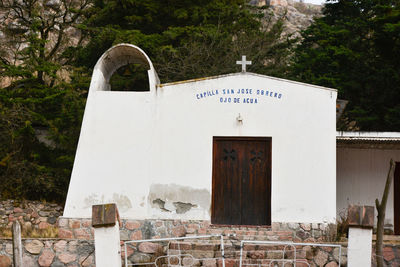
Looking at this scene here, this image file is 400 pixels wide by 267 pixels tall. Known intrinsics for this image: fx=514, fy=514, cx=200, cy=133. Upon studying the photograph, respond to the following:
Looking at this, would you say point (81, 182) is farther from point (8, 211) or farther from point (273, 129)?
point (8, 211)

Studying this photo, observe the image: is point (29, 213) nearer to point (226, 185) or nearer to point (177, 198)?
point (177, 198)

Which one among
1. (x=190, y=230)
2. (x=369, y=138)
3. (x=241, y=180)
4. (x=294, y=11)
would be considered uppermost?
(x=294, y=11)

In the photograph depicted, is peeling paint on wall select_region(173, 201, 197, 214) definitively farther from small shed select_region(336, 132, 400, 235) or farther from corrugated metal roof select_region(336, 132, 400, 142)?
small shed select_region(336, 132, 400, 235)

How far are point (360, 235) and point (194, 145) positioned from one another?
5192mm

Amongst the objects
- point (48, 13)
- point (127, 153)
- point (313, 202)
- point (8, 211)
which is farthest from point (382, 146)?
point (48, 13)

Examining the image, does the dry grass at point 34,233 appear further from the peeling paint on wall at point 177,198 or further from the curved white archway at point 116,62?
the curved white archway at point 116,62

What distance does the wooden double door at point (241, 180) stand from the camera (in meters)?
12.7

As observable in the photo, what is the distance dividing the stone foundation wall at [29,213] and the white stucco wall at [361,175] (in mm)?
9613

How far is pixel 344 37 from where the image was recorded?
928 inches

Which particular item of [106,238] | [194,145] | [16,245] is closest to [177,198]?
[194,145]

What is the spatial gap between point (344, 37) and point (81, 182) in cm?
1555

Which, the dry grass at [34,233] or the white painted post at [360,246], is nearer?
the white painted post at [360,246]

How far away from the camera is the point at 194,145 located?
12719 mm

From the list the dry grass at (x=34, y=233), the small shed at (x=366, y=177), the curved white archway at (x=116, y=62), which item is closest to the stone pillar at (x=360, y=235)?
the curved white archway at (x=116, y=62)
